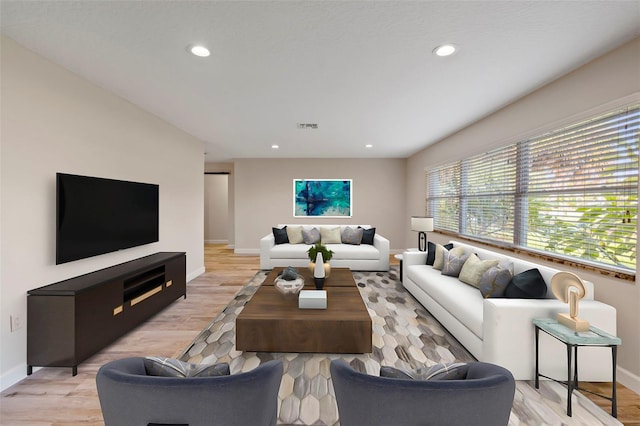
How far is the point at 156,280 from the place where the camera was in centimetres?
306

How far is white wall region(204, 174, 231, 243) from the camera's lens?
8680 millimetres

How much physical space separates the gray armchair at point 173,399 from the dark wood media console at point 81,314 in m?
1.68

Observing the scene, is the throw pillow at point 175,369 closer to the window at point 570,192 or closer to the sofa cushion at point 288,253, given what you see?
the window at point 570,192

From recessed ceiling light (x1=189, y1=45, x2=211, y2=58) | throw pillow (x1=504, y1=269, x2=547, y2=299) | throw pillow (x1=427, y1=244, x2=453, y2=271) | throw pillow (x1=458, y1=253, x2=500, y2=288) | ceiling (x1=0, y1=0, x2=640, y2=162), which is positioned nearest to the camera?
ceiling (x1=0, y1=0, x2=640, y2=162)

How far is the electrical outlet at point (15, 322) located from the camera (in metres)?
1.96

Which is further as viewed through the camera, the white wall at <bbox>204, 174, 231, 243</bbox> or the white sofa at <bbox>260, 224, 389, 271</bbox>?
the white wall at <bbox>204, 174, 231, 243</bbox>

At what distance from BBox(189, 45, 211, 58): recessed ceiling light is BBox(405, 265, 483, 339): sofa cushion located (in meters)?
3.13

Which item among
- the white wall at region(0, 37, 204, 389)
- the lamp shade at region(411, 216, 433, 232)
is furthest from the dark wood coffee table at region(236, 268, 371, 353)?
the lamp shade at region(411, 216, 433, 232)

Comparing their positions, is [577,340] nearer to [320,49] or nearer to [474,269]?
[474,269]

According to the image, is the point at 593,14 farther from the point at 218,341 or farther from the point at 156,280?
the point at 156,280

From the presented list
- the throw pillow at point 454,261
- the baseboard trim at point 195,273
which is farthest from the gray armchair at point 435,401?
the baseboard trim at point 195,273

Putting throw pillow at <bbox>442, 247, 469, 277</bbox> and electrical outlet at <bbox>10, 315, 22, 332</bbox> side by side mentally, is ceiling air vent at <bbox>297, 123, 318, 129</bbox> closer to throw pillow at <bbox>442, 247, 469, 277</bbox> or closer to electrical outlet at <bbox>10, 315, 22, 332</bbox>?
throw pillow at <bbox>442, 247, 469, 277</bbox>

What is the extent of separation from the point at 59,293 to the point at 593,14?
4.29 metres

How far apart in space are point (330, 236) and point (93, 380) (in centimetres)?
408
